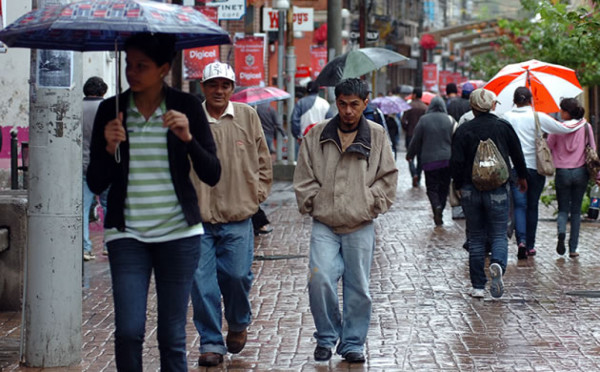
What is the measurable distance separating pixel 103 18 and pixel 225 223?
7.78ft

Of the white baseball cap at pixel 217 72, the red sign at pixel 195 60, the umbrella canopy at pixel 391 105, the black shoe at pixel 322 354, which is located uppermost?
the red sign at pixel 195 60

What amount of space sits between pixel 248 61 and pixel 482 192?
1393 cm

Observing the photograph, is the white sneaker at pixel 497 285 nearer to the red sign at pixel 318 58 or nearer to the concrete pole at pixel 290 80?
the concrete pole at pixel 290 80

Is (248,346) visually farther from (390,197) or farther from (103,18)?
(103,18)

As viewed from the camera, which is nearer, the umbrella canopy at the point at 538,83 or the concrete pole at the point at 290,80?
the umbrella canopy at the point at 538,83

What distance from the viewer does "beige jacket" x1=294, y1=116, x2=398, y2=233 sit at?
282 inches

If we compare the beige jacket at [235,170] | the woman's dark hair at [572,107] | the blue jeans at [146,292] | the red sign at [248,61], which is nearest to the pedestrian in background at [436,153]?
the woman's dark hair at [572,107]

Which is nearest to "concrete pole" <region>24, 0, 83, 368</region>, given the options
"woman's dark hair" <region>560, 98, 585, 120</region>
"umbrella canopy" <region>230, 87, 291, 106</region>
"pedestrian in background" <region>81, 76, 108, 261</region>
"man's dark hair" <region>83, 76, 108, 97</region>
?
"pedestrian in background" <region>81, 76, 108, 261</region>

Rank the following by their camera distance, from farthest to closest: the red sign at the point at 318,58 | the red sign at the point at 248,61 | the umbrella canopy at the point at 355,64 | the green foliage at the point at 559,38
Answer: the red sign at the point at 318,58 < the red sign at the point at 248,61 < the umbrella canopy at the point at 355,64 < the green foliage at the point at 559,38

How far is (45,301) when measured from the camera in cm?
710

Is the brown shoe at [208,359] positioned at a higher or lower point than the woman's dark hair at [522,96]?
lower

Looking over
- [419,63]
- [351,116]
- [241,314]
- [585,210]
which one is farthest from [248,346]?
[419,63]

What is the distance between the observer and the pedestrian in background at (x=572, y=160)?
12.6 m

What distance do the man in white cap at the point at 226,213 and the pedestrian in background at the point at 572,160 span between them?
5984 mm
